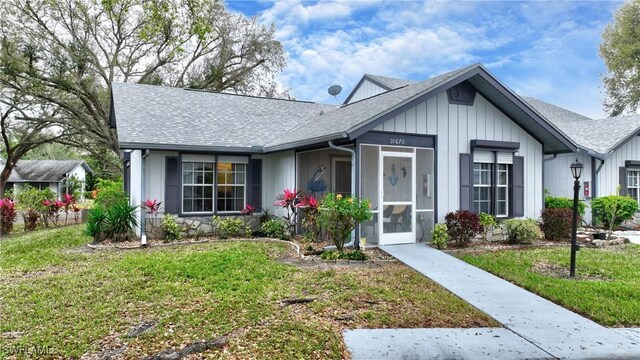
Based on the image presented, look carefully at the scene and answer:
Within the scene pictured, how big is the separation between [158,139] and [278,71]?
66.8ft

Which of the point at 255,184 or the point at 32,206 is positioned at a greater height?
the point at 255,184

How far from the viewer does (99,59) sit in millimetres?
24766

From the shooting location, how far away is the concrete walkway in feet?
12.9

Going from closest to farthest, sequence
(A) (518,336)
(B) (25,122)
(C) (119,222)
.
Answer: (A) (518,336) → (C) (119,222) → (B) (25,122)

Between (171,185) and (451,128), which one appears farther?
(171,185)

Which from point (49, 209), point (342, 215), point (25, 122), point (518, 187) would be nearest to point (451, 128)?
point (518, 187)

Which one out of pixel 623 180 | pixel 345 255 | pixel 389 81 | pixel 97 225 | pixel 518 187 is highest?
pixel 389 81

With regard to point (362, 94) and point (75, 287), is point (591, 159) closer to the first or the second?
point (362, 94)

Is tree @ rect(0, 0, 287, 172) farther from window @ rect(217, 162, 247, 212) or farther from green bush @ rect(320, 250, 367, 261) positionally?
green bush @ rect(320, 250, 367, 261)

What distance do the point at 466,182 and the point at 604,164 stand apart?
7202 mm

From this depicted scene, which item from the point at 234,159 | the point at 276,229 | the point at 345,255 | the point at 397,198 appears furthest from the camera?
the point at 234,159

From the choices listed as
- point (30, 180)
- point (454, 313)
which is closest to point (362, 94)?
point (454, 313)

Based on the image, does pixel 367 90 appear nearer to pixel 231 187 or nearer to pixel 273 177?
pixel 273 177

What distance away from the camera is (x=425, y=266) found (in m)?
7.39
